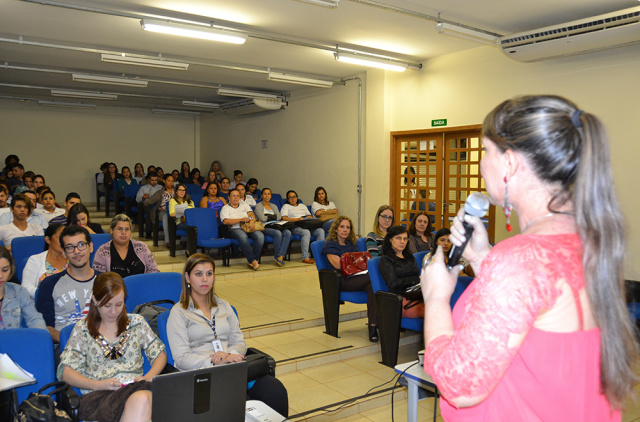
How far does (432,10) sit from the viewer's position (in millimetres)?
5664

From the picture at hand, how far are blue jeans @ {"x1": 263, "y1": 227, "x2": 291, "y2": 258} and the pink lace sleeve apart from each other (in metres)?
7.38

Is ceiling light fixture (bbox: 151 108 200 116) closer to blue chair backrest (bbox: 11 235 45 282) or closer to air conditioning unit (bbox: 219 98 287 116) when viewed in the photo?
air conditioning unit (bbox: 219 98 287 116)

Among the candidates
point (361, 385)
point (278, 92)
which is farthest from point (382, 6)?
point (278, 92)

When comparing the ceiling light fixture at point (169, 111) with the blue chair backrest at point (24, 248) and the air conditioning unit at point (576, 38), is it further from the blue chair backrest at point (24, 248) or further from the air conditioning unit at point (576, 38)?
the air conditioning unit at point (576, 38)

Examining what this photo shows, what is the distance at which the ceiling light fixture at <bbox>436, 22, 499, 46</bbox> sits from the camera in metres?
5.61

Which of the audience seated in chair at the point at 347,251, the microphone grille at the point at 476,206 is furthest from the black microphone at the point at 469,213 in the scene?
the audience seated in chair at the point at 347,251

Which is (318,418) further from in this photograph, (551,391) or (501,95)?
(501,95)

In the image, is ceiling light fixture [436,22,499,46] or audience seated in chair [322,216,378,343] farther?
ceiling light fixture [436,22,499,46]

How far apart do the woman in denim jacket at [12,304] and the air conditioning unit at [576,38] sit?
5.39 meters

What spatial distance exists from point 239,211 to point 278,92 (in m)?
4.12

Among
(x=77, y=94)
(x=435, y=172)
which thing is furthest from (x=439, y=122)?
(x=77, y=94)

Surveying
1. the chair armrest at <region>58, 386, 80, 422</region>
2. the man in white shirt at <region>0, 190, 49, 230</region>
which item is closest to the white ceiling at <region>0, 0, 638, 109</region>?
the man in white shirt at <region>0, 190, 49, 230</region>

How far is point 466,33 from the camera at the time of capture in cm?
583

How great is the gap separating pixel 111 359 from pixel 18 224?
392cm
